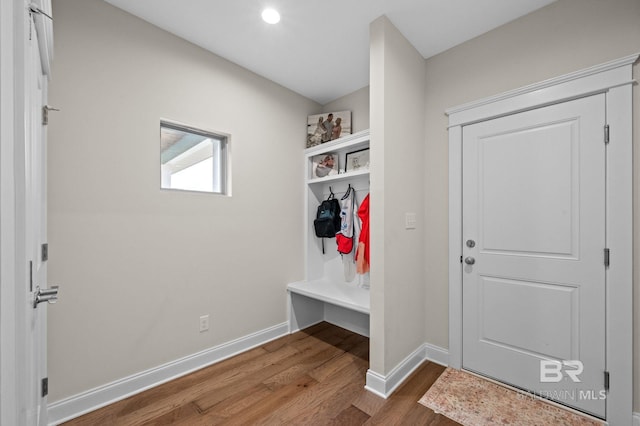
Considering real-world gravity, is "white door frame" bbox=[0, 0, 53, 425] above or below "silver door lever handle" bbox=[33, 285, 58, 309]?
above

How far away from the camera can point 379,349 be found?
1.89 meters

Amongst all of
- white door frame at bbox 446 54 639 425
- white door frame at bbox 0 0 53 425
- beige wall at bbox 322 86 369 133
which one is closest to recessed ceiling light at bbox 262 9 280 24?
A: beige wall at bbox 322 86 369 133

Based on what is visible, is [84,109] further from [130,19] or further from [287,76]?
[287,76]

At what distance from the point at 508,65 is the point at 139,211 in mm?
2881

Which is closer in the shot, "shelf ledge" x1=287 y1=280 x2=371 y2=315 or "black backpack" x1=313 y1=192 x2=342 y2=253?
"shelf ledge" x1=287 y1=280 x2=371 y2=315

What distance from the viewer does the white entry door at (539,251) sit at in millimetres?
1651

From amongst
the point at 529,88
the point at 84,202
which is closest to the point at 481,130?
the point at 529,88

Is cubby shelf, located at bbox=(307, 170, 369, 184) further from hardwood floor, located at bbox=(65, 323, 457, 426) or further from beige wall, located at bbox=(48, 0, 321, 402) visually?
hardwood floor, located at bbox=(65, 323, 457, 426)

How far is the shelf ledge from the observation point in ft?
7.55

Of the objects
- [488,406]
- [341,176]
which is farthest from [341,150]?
[488,406]

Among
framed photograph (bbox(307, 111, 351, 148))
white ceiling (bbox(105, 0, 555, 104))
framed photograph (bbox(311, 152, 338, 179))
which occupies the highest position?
white ceiling (bbox(105, 0, 555, 104))

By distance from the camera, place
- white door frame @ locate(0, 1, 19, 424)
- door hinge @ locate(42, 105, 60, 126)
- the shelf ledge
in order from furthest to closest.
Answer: the shelf ledge → door hinge @ locate(42, 105, 60, 126) → white door frame @ locate(0, 1, 19, 424)
